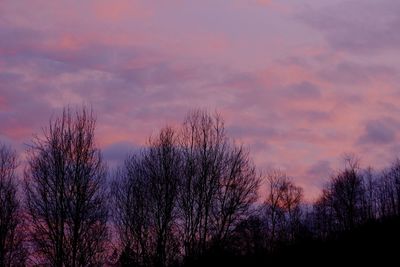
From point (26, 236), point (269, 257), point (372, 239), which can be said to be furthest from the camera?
point (26, 236)

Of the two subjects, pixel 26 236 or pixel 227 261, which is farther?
pixel 26 236

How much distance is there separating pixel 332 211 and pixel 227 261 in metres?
49.7

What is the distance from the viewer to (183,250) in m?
39.2

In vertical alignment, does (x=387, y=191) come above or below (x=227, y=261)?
above

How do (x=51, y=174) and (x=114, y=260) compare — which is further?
(x=114, y=260)

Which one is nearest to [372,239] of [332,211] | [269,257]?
[269,257]

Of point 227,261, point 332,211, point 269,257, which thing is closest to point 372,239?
point 269,257

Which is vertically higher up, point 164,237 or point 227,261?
point 164,237

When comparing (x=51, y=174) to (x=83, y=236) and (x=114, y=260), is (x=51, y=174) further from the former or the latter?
(x=114, y=260)

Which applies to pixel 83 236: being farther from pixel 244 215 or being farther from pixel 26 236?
pixel 244 215

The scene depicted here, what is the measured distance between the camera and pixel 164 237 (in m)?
39.6

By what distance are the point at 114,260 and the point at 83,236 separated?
620cm

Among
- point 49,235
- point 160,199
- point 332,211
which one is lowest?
point 49,235

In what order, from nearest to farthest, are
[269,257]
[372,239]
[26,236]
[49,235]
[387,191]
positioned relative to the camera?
1. [372,239]
2. [269,257]
3. [49,235]
4. [26,236]
5. [387,191]
